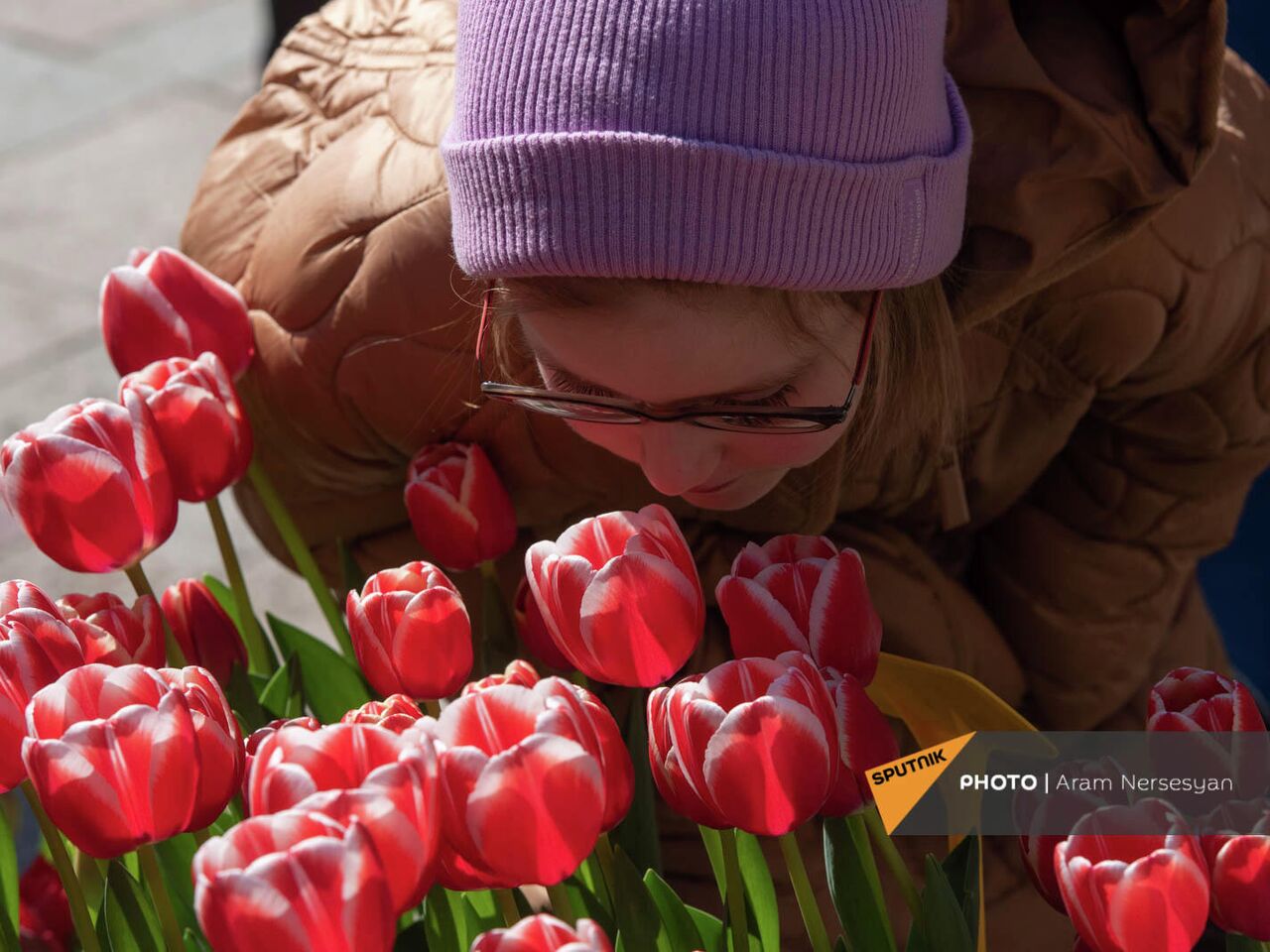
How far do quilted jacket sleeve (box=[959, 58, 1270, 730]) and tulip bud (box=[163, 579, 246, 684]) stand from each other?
0.66m

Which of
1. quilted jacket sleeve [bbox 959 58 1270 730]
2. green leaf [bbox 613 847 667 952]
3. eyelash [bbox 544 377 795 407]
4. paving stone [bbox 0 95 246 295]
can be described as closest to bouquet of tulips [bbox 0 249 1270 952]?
green leaf [bbox 613 847 667 952]

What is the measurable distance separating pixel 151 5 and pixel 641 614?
3.65m

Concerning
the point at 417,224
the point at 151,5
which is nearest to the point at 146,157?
the point at 151,5

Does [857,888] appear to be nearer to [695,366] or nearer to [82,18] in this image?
[695,366]

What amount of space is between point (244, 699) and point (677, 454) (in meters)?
0.30

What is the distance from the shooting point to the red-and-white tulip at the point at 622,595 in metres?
0.75

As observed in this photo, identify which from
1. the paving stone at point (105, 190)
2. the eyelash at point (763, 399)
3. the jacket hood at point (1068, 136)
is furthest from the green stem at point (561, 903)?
the paving stone at point (105, 190)

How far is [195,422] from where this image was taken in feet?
2.99

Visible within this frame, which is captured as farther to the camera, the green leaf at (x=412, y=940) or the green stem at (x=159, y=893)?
the green leaf at (x=412, y=940)

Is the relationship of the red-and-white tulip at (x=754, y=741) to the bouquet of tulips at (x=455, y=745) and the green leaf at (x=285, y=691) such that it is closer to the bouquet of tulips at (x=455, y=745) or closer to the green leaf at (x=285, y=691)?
the bouquet of tulips at (x=455, y=745)

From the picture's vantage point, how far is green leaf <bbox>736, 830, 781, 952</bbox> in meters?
0.85

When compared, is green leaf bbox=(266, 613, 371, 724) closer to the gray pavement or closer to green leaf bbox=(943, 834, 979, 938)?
green leaf bbox=(943, 834, 979, 938)

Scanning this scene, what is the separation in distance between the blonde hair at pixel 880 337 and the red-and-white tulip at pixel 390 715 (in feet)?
0.88

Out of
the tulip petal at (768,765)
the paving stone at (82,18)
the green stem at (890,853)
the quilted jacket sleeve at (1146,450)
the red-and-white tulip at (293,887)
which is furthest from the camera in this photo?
the paving stone at (82,18)
